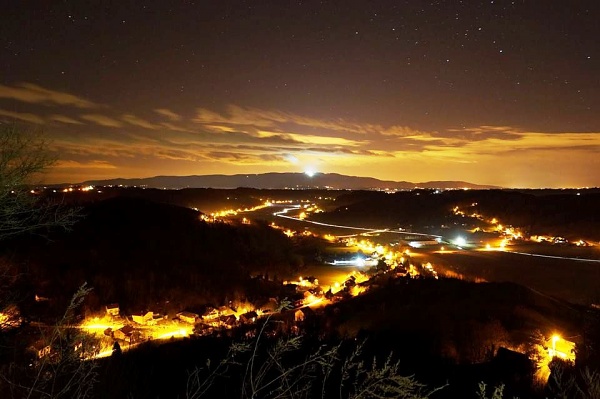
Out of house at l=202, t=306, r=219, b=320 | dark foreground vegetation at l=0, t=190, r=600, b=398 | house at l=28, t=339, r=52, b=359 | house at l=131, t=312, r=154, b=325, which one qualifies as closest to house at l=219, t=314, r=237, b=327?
house at l=202, t=306, r=219, b=320

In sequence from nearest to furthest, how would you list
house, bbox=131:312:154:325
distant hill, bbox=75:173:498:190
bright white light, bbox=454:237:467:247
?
house, bbox=131:312:154:325 < bright white light, bbox=454:237:467:247 < distant hill, bbox=75:173:498:190

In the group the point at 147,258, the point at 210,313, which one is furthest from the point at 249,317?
the point at 147,258

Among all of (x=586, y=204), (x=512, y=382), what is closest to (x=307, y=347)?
(x=512, y=382)

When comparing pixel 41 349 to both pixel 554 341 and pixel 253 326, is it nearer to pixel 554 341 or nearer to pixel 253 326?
pixel 253 326

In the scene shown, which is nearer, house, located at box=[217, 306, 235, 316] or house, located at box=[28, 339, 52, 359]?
house, located at box=[28, 339, 52, 359]

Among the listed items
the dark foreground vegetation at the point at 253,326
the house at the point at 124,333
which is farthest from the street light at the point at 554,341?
the house at the point at 124,333

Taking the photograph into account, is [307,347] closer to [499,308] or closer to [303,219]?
[499,308]

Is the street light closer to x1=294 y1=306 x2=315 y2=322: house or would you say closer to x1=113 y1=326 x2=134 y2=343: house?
x1=294 y1=306 x2=315 y2=322: house
